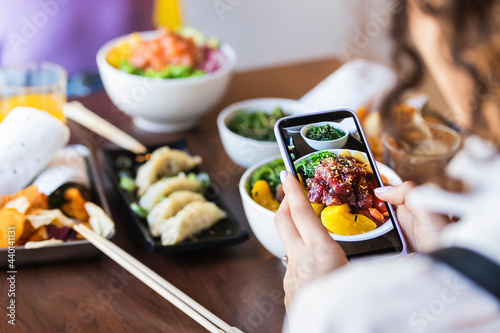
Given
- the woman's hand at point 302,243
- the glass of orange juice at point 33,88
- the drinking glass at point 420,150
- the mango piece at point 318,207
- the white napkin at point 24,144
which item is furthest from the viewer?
the glass of orange juice at point 33,88

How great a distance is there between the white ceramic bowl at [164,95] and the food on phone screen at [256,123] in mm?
151

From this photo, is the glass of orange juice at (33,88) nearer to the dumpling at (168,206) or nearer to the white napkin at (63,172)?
the white napkin at (63,172)

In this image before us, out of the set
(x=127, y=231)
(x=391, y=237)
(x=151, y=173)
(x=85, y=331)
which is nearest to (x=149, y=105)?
(x=151, y=173)

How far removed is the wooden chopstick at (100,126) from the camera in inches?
55.9

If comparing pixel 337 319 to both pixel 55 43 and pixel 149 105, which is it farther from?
pixel 55 43

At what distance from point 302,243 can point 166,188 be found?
1.61ft

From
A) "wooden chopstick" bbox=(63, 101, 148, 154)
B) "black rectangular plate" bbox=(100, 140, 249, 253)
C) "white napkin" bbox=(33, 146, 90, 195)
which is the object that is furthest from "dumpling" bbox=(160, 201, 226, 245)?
"wooden chopstick" bbox=(63, 101, 148, 154)

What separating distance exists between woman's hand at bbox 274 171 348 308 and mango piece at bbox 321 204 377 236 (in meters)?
0.06

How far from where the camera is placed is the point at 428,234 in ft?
2.83

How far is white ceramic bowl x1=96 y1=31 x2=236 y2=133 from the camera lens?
1466mm

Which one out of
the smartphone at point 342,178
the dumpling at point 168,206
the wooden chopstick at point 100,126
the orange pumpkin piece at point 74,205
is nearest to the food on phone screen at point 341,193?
the smartphone at point 342,178

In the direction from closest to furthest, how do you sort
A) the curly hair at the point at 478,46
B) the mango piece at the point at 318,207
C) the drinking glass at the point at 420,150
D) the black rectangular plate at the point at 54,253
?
1. the curly hair at the point at 478,46
2. the mango piece at the point at 318,207
3. the black rectangular plate at the point at 54,253
4. the drinking glass at the point at 420,150

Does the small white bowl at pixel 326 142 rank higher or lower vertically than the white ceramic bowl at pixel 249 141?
higher

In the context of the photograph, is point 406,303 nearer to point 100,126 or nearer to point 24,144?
point 24,144
